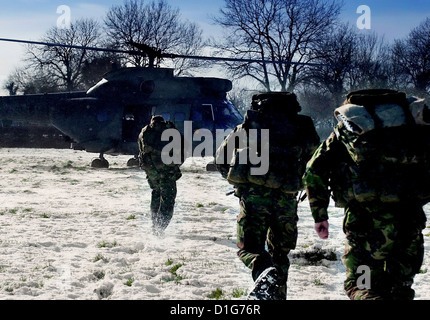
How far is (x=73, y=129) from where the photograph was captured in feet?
57.9

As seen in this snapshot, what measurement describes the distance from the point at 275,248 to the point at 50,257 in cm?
328

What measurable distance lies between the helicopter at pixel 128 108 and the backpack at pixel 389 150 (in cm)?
1269

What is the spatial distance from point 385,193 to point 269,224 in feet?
4.61

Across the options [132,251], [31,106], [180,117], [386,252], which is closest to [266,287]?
[386,252]

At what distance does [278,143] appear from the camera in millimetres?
4531

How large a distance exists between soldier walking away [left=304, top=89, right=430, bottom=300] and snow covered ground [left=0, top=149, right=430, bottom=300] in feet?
5.07

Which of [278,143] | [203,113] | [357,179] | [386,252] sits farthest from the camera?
[203,113]

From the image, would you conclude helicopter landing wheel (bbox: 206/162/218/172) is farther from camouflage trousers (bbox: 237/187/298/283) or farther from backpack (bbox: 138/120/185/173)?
camouflage trousers (bbox: 237/187/298/283)

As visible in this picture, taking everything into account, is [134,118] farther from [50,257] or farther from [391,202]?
[391,202]

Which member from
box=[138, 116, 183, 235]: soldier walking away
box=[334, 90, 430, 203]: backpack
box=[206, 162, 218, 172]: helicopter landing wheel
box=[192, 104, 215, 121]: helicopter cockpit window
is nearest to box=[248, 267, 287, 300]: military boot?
box=[334, 90, 430, 203]: backpack

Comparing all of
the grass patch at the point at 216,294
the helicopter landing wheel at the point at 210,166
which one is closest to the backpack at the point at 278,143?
the grass patch at the point at 216,294

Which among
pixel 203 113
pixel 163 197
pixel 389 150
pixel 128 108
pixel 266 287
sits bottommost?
pixel 266 287

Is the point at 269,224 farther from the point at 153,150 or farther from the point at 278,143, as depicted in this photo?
the point at 153,150
